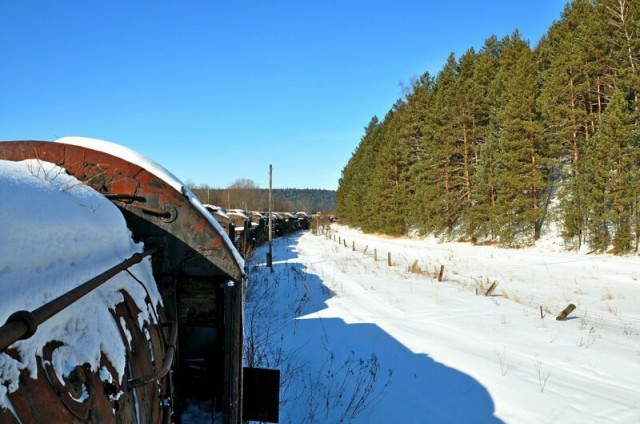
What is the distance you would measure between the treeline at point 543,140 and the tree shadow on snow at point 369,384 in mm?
16698

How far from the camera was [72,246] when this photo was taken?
1812 millimetres

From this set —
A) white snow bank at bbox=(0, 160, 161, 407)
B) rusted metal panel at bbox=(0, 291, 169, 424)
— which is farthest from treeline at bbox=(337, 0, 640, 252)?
white snow bank at bbox=(0, 160, 161, 407)

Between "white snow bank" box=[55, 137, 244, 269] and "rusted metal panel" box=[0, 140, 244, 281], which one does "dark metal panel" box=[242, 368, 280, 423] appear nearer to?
"rusted metal panel" box=[0, 140, 244, 281]

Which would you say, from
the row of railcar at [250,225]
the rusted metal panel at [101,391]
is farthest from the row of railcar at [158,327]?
the row of railcar at [250,225]

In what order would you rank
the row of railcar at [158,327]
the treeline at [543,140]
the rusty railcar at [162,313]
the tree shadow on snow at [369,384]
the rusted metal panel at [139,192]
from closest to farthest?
the row of railcar at [158,327]
the rusty railcar at [162,313]
the rusted metal panel at [139,192]
the tree shadow on snow at [369,384]
the treeline at [543,140]

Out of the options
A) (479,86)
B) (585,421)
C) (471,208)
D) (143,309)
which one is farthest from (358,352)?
(479,86)

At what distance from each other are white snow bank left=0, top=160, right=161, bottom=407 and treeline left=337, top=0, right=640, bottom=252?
73.7ft

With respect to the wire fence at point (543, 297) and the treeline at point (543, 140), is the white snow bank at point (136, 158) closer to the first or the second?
the wire fence at point (543, 297)

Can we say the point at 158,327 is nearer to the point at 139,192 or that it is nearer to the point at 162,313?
the point at 162,313

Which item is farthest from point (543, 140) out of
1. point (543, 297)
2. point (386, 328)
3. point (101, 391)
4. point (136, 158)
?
point (101, 391)

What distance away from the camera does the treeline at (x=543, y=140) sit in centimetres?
1956

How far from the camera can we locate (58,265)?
1663 millimetres

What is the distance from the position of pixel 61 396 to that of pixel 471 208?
29665 millimetres

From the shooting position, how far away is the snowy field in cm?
596
